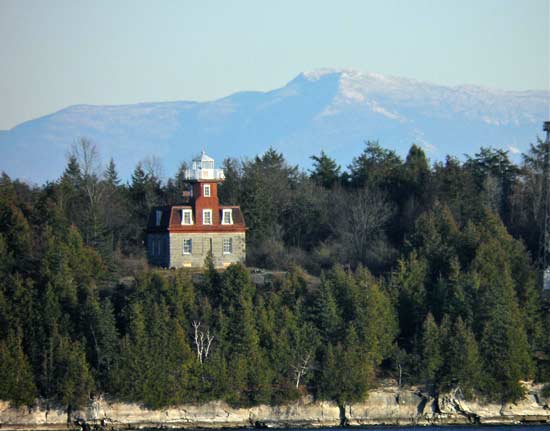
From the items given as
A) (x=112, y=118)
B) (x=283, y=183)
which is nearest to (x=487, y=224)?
(x=283, y=183)

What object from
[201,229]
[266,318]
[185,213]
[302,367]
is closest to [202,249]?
[201,229]

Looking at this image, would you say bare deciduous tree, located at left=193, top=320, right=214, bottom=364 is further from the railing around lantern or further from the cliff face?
the railing around lantern

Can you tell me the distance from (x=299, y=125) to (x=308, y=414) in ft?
372

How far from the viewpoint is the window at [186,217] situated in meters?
64.4

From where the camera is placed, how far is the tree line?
2069 inches

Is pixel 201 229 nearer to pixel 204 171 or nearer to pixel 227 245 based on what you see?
pixel 227 245

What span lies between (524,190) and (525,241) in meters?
6.29

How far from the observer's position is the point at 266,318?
54.7 meters

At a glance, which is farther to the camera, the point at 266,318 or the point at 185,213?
the point at 185,213

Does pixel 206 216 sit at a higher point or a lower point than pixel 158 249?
higher

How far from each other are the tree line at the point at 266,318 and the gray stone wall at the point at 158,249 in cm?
89

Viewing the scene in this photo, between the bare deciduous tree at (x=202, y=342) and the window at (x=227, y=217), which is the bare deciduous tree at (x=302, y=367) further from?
the window at (x=227, y=217)

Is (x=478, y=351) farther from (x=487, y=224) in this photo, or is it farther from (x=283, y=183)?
(x=283, y=183)

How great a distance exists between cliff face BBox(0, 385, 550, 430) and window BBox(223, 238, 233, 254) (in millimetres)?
13427
